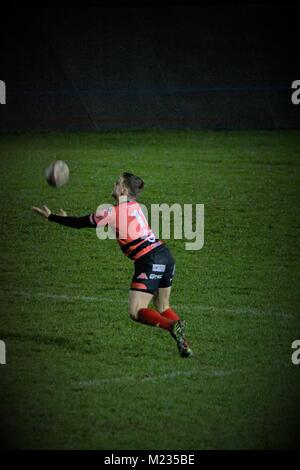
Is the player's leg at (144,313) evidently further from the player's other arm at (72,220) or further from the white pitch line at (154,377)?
the player's other arm at (72,220)

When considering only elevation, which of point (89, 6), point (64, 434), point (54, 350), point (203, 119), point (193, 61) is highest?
point (89, 6)

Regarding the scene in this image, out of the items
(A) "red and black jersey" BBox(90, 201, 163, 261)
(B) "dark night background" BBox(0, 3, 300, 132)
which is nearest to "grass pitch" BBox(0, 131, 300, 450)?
(A) "red and black jersey" BBox(90, 201, 163, 261)

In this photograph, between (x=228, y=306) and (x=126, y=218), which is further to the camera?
(x=228, y=306)

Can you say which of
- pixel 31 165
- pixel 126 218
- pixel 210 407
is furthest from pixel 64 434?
pixel 31 165

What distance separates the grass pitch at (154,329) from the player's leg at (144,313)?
1.26 feet

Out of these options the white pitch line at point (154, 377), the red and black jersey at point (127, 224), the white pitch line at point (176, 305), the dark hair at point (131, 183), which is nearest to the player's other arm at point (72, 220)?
the red and black jersey at point (127, 224)

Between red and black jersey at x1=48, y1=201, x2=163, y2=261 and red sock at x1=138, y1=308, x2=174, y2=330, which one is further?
red and black jersey at x1=48, y1=201, x2=163, y2=261

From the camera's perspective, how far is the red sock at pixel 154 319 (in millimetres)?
9906

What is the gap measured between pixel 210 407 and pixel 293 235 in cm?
785

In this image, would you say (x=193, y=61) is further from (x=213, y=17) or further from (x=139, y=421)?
(x=139, y=421)

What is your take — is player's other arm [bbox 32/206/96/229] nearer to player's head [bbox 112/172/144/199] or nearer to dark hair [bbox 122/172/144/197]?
player's head [bbox 112/172/144/199]

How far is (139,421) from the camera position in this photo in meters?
8.17

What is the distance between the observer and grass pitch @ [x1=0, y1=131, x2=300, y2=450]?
8.19 m

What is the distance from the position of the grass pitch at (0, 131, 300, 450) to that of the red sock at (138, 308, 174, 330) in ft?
1.23
